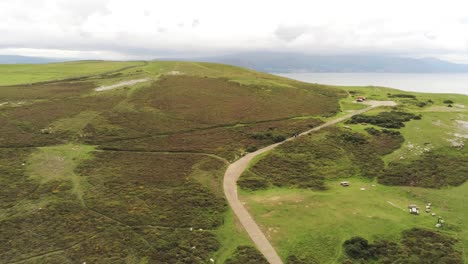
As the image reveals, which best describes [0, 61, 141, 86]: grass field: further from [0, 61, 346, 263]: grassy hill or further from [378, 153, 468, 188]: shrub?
[378, 153, 468, 188]: shrub

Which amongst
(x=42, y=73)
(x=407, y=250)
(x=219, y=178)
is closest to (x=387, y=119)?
(x=219, y=178)

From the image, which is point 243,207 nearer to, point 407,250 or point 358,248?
point 358,248

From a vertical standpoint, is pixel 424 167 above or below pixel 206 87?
below

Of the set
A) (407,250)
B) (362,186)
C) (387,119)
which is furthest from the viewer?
(387,119)

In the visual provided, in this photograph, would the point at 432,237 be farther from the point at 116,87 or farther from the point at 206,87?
the point at 116,87

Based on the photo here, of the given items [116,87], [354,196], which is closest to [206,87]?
[116,87]

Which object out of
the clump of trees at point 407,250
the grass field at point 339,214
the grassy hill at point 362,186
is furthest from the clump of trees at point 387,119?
the clump of trees at point 407,250
